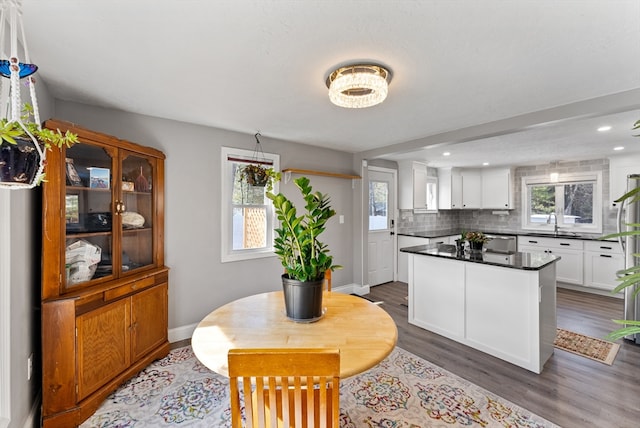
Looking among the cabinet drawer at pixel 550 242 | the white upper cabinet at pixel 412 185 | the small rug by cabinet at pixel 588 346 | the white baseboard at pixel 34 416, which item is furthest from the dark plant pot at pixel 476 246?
the white baseboard at pixel 34 416

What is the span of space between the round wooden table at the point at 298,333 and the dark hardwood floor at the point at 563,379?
139 centimetres

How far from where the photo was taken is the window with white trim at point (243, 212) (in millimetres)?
3244

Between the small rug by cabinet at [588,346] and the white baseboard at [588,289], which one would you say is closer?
the small rug by cabinet at [588,346]

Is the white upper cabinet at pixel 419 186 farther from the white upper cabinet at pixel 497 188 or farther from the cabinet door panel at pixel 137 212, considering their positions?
the cabinet door panel at pixel 137 212

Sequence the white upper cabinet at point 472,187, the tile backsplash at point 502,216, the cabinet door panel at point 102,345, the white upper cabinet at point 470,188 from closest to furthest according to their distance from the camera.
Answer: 1. the cabinet door panel at point 102,345
2. the tile backsplash at point 502,216
3. the white upper cabinet at point 470,188
4. the white upper cabinet at point 472,187

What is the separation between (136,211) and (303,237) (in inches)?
71.6

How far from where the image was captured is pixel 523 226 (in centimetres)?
570

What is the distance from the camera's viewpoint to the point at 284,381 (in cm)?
100

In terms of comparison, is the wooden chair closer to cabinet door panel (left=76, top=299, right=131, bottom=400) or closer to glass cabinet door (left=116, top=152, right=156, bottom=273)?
cabinet door panel (left=76, top=299, right=131, bottom=400)

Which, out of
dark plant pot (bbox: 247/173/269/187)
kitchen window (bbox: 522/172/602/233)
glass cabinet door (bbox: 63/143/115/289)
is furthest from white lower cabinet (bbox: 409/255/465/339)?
kitchen window (bbox: 522/172/602/233)

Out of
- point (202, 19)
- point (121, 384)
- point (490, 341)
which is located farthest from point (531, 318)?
point (121, 384)

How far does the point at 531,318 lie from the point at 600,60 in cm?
198

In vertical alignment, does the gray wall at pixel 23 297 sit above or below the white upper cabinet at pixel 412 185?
below

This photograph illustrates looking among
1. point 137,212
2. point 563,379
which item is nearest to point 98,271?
point 137,212
